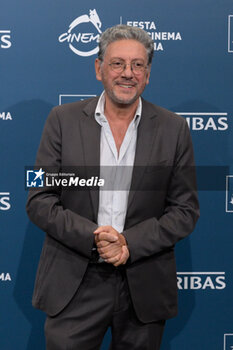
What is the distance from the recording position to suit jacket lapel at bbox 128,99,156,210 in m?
2.18

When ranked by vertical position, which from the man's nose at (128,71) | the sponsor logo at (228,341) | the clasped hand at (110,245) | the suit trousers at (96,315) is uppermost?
the man's nose at (128,71)

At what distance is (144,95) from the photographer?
3.00 meters

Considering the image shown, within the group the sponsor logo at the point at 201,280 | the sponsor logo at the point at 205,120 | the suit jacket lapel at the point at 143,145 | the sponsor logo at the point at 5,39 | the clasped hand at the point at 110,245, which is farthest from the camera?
the sponsor logo at the point at 201,280

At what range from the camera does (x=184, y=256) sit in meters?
3.18

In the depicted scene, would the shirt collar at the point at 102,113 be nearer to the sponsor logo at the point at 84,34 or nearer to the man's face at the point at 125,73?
the man's face at the point at 125,73

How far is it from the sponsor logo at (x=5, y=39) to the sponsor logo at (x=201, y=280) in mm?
A: 1704

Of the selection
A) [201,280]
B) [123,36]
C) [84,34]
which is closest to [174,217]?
[123,36]

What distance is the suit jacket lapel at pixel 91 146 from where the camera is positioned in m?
2.17

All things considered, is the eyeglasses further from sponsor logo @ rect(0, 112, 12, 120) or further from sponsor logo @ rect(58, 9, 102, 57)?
sponsor logo @ rect(0, 112, 12, 120)

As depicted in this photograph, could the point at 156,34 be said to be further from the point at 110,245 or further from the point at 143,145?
the point at 110,245

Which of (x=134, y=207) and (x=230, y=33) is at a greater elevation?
(x=230, y=33)

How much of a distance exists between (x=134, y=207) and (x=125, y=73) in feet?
1.85

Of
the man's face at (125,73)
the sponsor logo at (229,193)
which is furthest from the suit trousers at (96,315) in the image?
the sponsor logo at (229,193)

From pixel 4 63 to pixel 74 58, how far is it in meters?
0.40
